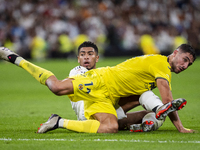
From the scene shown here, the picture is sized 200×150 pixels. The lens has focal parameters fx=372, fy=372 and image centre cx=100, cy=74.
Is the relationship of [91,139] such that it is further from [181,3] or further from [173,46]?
[181,3]

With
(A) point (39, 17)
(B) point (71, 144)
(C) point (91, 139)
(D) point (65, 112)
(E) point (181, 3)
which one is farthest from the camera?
(E) point (181, 3)

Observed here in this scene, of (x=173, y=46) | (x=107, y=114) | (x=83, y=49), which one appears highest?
(x=173, y=46)

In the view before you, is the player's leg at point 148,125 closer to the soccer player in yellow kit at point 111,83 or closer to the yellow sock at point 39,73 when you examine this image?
the soccer player in yellow kit at point 111,83

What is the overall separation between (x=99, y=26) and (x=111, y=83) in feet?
65.7

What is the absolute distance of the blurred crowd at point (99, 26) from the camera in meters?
24.3

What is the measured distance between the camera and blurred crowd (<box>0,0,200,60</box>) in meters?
24.3

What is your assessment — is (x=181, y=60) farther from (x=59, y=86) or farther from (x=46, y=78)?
(x=46, y=78)

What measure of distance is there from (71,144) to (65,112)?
3.69m

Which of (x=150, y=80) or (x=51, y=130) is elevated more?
(x=150, y=80)

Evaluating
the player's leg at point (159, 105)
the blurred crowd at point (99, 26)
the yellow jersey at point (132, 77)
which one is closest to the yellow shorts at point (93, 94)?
the yellow jersey at point (132, 77)

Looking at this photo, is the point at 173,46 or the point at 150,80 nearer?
the point at 150,80

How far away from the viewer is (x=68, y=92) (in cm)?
533

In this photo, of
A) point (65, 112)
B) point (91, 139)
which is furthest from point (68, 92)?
point (65, 112)

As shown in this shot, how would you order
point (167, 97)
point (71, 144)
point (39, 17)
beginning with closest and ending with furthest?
point (71, 144), point (167, 97), point (39, 17)
